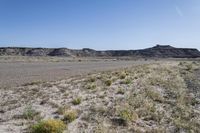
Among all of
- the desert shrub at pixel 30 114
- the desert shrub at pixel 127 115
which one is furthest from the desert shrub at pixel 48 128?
the desert shrub at pixel 127 115

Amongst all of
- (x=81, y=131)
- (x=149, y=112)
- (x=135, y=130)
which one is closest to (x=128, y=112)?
(x=149, y=112)

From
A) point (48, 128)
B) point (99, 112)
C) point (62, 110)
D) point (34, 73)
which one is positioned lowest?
point (34, 73)

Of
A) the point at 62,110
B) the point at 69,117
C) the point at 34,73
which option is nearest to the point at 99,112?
the point at 62,110

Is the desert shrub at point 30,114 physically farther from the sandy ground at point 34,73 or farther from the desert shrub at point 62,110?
the sandy ground at point 34,73

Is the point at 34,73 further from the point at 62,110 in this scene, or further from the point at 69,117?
the point at 69,117

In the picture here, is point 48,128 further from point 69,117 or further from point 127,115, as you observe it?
point 127,115

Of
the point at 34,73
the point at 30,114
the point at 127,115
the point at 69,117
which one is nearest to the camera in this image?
the point at 69,117

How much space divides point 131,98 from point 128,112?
13.2 ft

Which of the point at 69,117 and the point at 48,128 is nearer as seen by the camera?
the point at 48,128

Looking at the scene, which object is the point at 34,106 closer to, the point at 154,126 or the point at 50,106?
the point at 50,106

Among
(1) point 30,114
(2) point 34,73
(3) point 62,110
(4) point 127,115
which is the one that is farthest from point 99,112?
(2) point 34,73

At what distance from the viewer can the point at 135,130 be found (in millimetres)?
10477

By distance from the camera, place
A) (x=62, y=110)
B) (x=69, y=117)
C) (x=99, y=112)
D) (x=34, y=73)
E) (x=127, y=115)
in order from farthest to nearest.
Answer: (x=34, y=73) → (x=99, y=112) → (x=62, y=110) → (x=127, y=115) → (x=69, y=117)

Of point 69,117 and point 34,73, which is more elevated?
point 69,117
